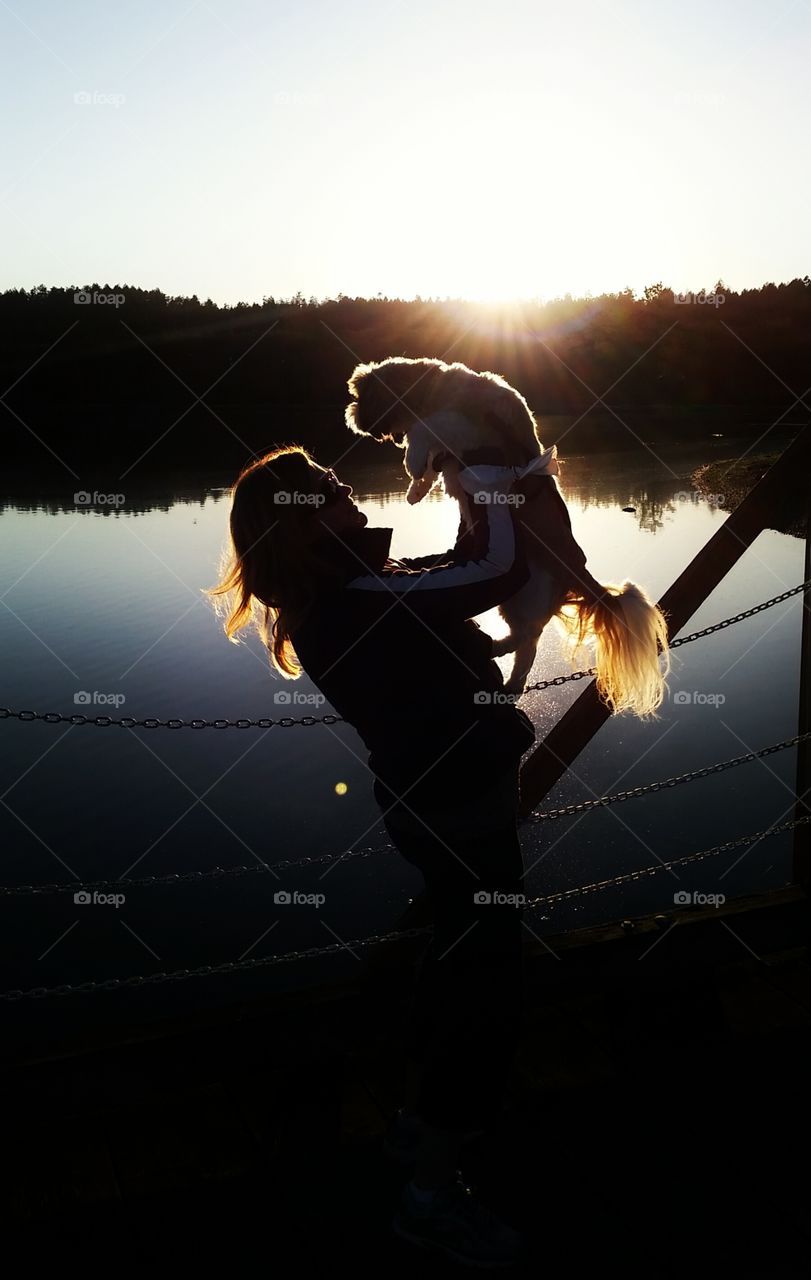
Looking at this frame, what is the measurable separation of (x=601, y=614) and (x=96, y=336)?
161 ft

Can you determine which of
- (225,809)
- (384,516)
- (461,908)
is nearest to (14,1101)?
(461,908)

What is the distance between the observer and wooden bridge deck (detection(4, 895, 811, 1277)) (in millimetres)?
2068

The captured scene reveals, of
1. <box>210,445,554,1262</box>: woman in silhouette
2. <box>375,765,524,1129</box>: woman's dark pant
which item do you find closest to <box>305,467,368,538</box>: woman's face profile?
<box>210,445,554,1262</box>: woman in silhouette

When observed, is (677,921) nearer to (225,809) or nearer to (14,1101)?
(14,1101)

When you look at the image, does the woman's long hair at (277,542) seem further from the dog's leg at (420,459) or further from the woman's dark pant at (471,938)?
the dog's leg at (420,459)

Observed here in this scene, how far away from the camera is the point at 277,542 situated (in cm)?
193

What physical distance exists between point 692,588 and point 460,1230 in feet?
5.21

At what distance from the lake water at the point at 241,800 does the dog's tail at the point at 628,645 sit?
375 millimetres

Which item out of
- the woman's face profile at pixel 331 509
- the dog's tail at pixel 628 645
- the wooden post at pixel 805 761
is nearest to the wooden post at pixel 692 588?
the dog's tail at pixel 628 645

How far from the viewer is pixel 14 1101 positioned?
2166 mm

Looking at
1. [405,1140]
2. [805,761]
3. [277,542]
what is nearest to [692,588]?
[805,761]

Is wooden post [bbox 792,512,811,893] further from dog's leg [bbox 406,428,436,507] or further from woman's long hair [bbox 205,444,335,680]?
woman's long hair [bbox 205,444,335,680]

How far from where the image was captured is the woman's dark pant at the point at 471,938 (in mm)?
2002

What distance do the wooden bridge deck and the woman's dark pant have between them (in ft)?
1.11
